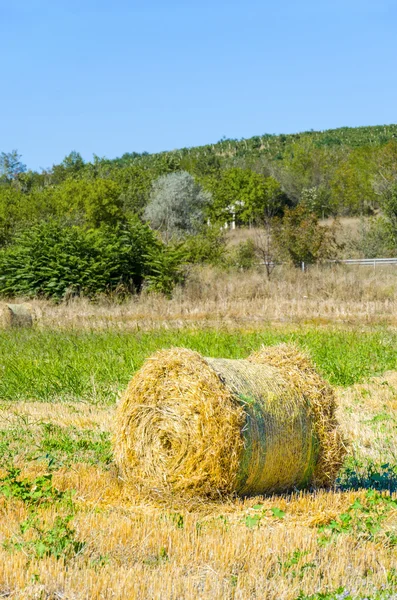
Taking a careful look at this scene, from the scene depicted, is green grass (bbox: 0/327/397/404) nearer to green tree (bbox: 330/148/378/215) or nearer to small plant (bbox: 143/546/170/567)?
small plant (bbox: 143/546/170/567)

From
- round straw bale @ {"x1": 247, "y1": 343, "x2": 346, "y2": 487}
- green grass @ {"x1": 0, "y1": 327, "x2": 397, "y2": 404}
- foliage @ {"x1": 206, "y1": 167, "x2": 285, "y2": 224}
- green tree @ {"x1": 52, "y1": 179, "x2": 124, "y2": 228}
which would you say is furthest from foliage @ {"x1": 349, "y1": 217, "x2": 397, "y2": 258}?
round straw bale @ {"x1": 247, "y1": 343, "x2": 346, "y2": 487}

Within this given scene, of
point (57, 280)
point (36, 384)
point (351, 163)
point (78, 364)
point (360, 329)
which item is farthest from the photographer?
point (351, 163)

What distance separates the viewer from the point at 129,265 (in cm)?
3312

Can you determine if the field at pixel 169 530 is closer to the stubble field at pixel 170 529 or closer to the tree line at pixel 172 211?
the stubble field at pixel 170 529

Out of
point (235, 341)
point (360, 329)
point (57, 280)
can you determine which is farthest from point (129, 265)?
point (235, 341)

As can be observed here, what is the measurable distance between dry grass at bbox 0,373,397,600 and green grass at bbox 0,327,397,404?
4.62 metres

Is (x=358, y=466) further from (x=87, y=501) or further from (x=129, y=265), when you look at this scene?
(x=129, y=265)

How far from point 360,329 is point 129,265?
506 inches

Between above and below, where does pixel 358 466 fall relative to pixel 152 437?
below

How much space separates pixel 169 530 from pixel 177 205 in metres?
62.2

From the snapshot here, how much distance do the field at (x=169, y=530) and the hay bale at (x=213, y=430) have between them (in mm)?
216

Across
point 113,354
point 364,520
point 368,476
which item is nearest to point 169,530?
point 364,520

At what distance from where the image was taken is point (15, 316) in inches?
908

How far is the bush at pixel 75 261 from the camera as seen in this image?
32.0 m
